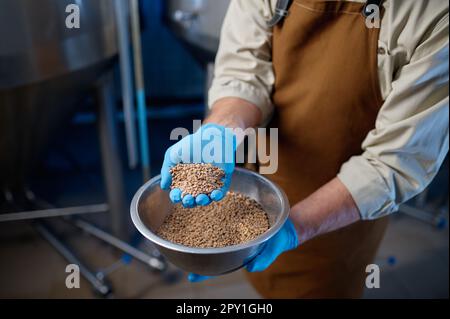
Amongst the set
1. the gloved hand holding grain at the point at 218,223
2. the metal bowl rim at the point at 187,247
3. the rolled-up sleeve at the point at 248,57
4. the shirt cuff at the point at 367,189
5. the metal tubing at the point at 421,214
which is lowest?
the metal tubing at the point at 421,214

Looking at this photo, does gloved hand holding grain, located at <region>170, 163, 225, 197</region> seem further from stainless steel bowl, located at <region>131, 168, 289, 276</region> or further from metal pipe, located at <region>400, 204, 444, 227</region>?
metal pipe, located at <region>400, 204, 444, 227</region>

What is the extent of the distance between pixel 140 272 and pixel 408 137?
1.17 metres

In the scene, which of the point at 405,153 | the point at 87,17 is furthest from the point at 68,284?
the point at 405,153

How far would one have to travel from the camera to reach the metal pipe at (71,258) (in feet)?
4.71

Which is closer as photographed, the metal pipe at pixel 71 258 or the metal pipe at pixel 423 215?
the metal pipe at pixel 71 258

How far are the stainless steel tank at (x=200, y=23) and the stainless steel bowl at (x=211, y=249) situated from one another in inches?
28.3

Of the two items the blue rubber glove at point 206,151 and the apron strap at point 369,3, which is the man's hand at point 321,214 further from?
the apron strap at point 369,3

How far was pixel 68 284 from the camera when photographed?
57.2 inches

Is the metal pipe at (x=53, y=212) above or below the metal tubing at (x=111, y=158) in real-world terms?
below

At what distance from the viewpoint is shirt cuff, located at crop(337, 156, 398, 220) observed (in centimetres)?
75

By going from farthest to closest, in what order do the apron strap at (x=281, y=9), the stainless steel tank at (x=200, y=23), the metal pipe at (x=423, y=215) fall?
the metal pipe at (x=423, y=215)
the stainless steel tank at (x=200, y=23)
the apron strap at (x=281, y=9)

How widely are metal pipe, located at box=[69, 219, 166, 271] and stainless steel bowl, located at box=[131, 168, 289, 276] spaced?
2.73 ft

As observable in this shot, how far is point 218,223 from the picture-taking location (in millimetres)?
744

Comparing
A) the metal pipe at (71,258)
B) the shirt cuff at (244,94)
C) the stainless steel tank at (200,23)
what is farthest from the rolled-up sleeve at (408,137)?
the metal pipe at (71,258)
